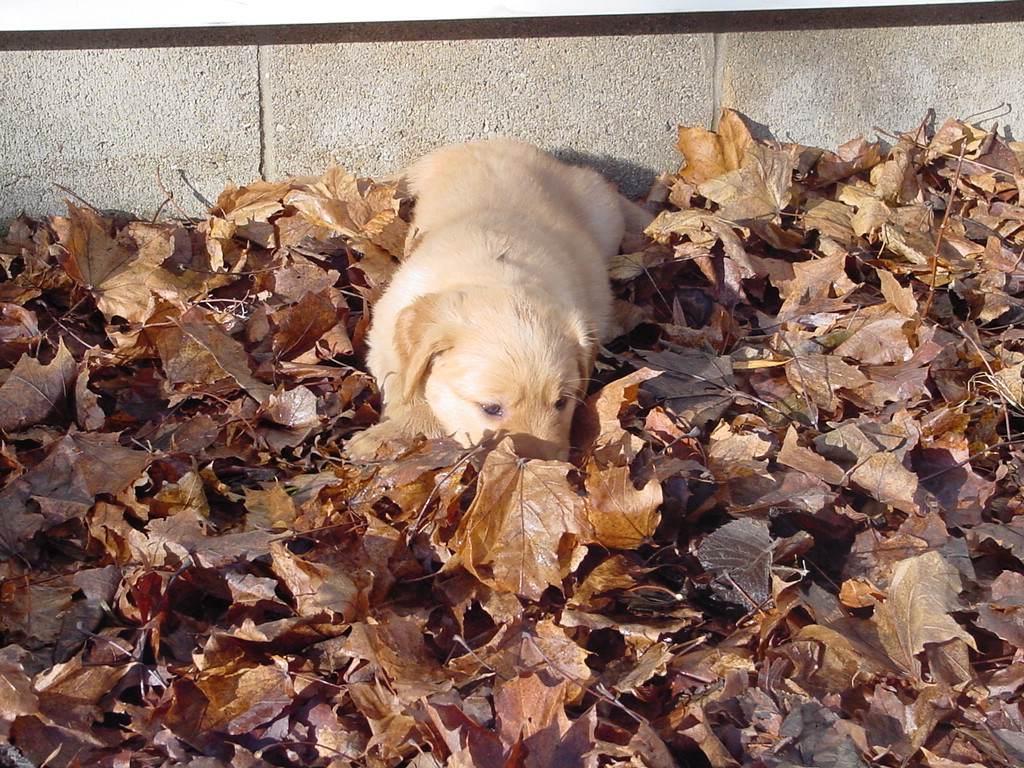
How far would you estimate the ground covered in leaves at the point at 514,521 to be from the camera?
1.75m

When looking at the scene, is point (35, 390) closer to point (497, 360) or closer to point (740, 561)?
point (497, 360)

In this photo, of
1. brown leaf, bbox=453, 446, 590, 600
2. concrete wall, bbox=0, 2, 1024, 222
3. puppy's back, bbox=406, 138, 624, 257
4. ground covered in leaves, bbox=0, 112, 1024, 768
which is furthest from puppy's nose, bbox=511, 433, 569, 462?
concrete wall, bbox=0, 2, 1024, 222

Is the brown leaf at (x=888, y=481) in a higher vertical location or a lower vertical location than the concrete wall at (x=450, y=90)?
lower

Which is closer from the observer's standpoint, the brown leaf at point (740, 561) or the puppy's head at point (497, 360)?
the brown leaf at point (740, 561)

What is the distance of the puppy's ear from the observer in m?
2.61

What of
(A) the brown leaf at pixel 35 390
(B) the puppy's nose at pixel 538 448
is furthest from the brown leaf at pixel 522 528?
(A) the brown leaf at pixel 35 390

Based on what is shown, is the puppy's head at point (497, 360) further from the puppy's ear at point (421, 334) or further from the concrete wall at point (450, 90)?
the concrete wall at point (450, 90)

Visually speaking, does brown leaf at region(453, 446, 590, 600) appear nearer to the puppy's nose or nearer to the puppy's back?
the puppy's nose

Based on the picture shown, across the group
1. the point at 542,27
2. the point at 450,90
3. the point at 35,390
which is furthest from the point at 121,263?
the point at 542,27

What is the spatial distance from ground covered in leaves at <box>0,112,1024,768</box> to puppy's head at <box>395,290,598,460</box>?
16 centimetres

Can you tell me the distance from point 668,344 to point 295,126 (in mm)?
1779

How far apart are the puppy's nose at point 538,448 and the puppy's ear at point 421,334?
0.37 meters

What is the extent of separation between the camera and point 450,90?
11.8 ft

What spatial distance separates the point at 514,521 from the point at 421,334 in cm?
77
